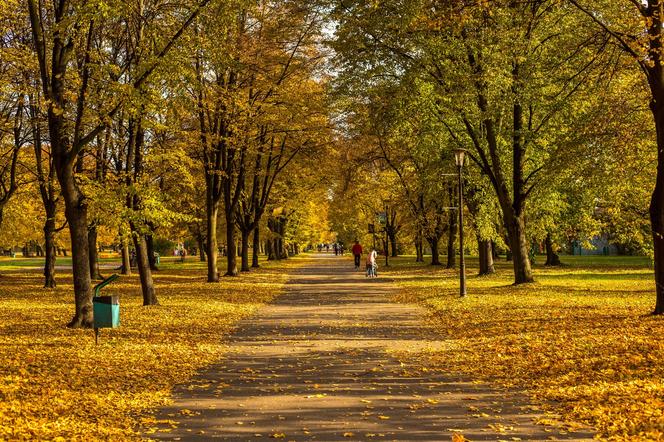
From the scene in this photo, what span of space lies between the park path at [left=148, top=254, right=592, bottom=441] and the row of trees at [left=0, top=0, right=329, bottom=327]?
5.25 meters

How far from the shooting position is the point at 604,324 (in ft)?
42.4

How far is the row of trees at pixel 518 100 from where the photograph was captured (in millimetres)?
17078

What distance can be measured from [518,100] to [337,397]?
1690 cm

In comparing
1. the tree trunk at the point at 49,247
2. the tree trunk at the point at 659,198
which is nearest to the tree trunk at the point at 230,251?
the tree trunk at the point at 49,247

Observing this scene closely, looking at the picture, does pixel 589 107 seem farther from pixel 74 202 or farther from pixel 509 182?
pixel 74 202

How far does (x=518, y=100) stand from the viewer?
22188 millimetres

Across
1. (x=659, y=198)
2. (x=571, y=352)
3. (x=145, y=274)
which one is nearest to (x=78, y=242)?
(x=145, y=274)

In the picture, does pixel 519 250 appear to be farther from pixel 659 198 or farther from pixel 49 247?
pixel 49 247

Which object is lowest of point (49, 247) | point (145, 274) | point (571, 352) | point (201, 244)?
point (571, 352)

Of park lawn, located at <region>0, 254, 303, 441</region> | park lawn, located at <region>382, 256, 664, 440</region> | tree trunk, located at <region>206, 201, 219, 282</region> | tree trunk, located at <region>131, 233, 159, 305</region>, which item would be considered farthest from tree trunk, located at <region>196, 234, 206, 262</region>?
park lawn, located at <region>382, 256, 664, 440</region>

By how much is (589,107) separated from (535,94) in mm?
2300

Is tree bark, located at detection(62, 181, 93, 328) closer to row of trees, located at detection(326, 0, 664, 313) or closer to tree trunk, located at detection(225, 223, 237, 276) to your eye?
row of trees, located at detection(326, 0, 664, 313)

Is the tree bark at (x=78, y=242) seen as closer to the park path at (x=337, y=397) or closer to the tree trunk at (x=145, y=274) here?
the park path at (x=337, y=397)

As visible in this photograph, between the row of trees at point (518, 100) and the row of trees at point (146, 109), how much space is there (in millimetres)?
3872
